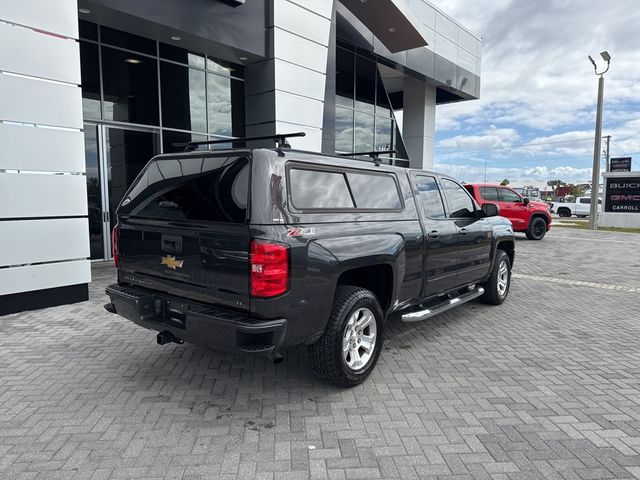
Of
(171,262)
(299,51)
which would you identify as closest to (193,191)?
(171,262)

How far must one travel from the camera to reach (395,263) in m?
4.10

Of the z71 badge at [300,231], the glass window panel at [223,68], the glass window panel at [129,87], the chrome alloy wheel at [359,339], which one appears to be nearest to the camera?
the z71 badge at [300,231]

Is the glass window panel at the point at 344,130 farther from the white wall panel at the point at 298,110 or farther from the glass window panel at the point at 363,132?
the white wall panel at the point at 298,110

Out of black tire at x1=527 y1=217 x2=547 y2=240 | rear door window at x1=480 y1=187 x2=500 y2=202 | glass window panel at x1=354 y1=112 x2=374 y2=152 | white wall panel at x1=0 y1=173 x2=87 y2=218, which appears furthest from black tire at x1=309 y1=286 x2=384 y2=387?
glass window panel at x1=354 y1=112 x2=374 y2=152

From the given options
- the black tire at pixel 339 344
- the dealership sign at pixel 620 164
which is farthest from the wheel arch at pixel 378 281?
the dealership sign at pixel 620 164

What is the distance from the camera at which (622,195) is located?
22.1 meters

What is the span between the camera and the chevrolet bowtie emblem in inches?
135

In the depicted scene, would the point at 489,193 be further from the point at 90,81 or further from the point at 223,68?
the point at 90,81

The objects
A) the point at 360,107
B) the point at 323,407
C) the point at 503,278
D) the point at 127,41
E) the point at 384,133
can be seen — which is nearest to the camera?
the point at 323,407

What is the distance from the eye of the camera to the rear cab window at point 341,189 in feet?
11.3

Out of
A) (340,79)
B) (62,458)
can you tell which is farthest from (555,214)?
(62,458)

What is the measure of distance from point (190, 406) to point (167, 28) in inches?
289

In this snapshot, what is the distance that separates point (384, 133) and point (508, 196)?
6104 millimetres

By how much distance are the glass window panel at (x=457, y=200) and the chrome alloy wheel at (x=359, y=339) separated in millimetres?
2033
